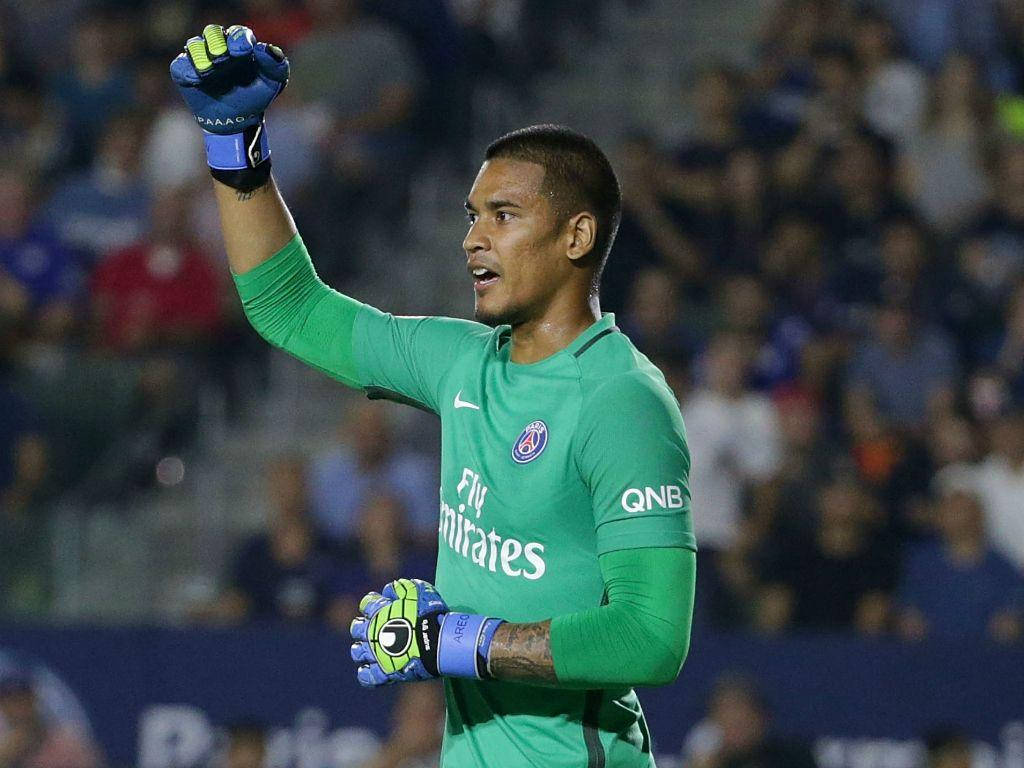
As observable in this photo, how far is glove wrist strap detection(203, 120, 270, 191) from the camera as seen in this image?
12.6 ft

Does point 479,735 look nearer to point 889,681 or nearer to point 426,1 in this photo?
point 889,681

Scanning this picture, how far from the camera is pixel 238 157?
3.83 m

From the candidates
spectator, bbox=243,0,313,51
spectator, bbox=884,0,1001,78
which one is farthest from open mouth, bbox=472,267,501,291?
spectator, bbox=884,0,1001,78

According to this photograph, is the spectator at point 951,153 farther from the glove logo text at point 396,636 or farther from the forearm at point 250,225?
the glove logo text at point 396,636

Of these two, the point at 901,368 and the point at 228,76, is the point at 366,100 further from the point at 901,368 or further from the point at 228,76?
the point at 228,76

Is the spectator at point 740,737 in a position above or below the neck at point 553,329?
below

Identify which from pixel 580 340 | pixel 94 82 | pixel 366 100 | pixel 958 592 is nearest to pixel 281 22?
pixel 366 100

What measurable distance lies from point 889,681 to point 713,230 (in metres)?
2.78

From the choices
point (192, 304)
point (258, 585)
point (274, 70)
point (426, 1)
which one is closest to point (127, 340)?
point (192, 304)

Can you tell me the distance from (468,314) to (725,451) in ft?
6.97

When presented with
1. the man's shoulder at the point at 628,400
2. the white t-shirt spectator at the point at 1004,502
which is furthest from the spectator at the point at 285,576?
the man's shoulder at the point at 628,400

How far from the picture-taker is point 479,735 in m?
3.54

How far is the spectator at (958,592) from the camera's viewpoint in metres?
7.71

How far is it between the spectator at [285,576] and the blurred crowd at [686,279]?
2 cm
